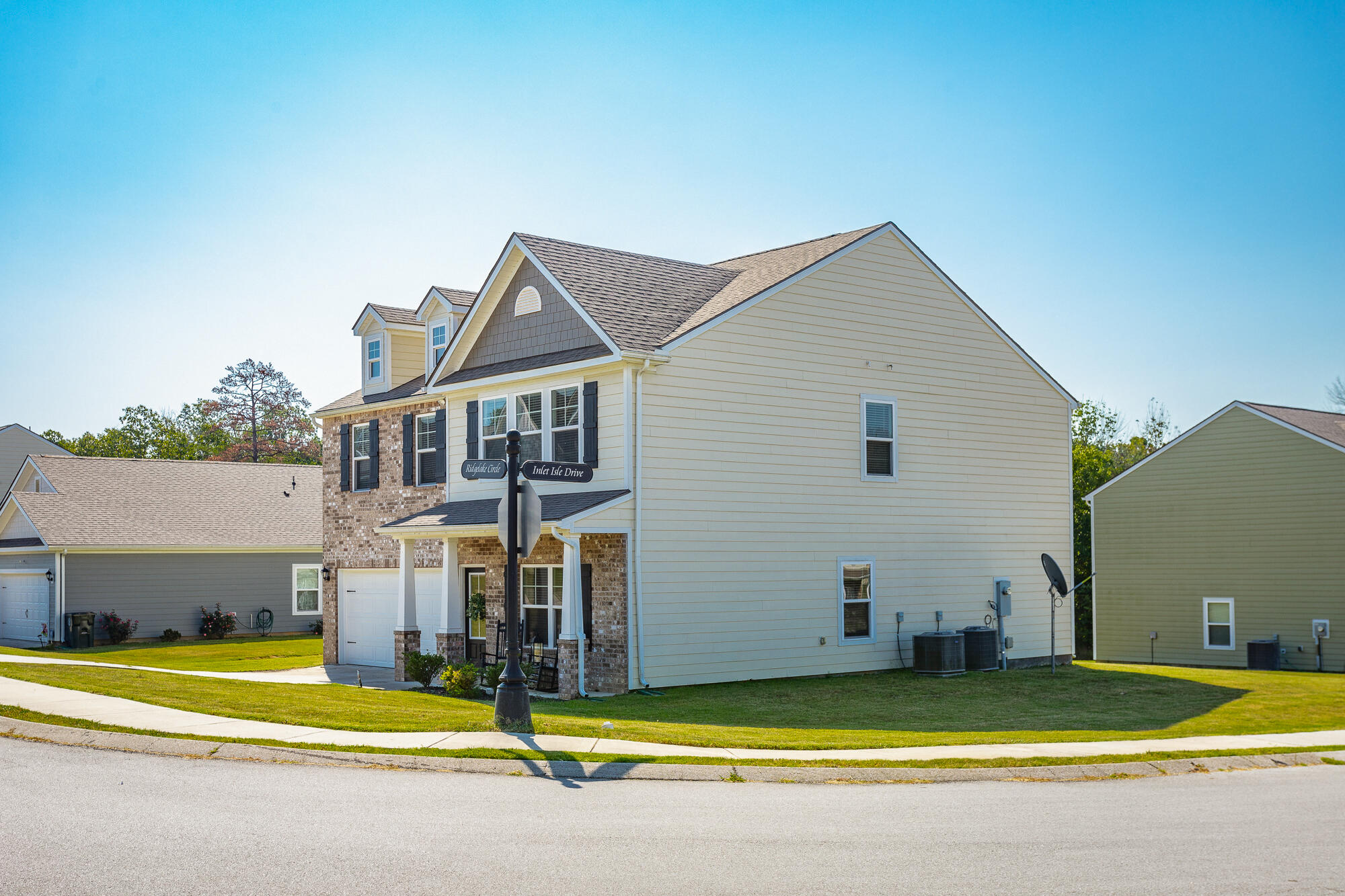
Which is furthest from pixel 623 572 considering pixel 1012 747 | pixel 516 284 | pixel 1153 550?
pixel 1153 550

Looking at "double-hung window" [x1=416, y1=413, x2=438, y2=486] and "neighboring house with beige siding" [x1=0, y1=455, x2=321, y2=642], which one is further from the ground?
"double-hung window" [x1=416, y1=413, x2=438, y2=486]

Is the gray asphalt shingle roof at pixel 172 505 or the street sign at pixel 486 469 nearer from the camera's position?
the street sign at pixel 486 469

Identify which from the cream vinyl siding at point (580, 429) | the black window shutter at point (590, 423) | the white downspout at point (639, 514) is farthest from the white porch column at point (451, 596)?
the white downspout at point (639, 514)

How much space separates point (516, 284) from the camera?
2308cm

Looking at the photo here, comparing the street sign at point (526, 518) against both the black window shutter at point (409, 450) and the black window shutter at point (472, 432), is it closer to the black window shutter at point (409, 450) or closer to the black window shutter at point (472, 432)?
the black window shutter at point (472, 432)

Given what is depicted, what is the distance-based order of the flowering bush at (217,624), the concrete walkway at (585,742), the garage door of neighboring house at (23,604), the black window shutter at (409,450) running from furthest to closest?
the flowering bush at (217,624), the garage door of neighboring house at (23,604), the black window shutter at (409,450), the concrete walkway at (585,742)

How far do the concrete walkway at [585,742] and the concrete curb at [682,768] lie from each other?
0.41 metres

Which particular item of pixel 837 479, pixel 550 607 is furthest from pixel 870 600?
pixel 550 607

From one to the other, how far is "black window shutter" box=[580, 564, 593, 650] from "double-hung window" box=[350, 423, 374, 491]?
32.4 feet

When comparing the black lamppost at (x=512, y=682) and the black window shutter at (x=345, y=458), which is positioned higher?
the black window shutter at (x=345, y=458)

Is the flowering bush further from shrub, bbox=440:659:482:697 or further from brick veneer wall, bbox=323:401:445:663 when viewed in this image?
shrub, bbox=440:659:482:697

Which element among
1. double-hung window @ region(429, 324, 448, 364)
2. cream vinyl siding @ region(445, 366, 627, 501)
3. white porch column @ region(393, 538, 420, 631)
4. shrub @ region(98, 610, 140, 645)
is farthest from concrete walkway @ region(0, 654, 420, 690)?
double-hung window @ region(429, 324, 448, 364)

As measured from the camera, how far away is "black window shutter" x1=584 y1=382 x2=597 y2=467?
20.4 m

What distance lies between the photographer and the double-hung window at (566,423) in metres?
21.0
